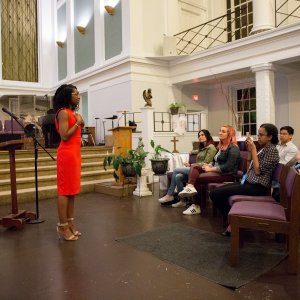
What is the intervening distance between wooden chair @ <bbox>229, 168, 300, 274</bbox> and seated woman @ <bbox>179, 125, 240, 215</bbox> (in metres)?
1.47

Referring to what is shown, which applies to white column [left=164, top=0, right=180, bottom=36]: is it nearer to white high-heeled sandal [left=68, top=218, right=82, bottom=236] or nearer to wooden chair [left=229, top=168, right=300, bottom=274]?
white high-heeled sandal [left=68, top=218, right=82, bottom=236]

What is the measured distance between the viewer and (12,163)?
3768mm

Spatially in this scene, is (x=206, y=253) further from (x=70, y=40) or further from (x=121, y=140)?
(x=70, y=40)

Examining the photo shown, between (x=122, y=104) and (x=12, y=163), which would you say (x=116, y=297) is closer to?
(x=12, y=163)

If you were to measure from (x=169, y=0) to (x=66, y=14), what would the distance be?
466 cm

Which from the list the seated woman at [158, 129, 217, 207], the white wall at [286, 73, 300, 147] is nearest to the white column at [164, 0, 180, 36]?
the white wall at [286, 73, 300, 147]


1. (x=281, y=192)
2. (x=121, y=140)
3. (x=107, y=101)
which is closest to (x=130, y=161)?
(x=121, y=140)

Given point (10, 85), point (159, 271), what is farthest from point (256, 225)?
point (10, 85)

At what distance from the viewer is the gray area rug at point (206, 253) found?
242 centimetres

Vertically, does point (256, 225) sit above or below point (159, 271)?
above

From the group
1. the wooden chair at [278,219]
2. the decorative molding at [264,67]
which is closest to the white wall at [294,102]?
the decorative molding at [264,67]

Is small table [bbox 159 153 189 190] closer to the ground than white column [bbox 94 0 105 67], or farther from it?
closer to the ground

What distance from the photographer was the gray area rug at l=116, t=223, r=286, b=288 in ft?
7.95

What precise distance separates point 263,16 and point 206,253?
659 centimetres
